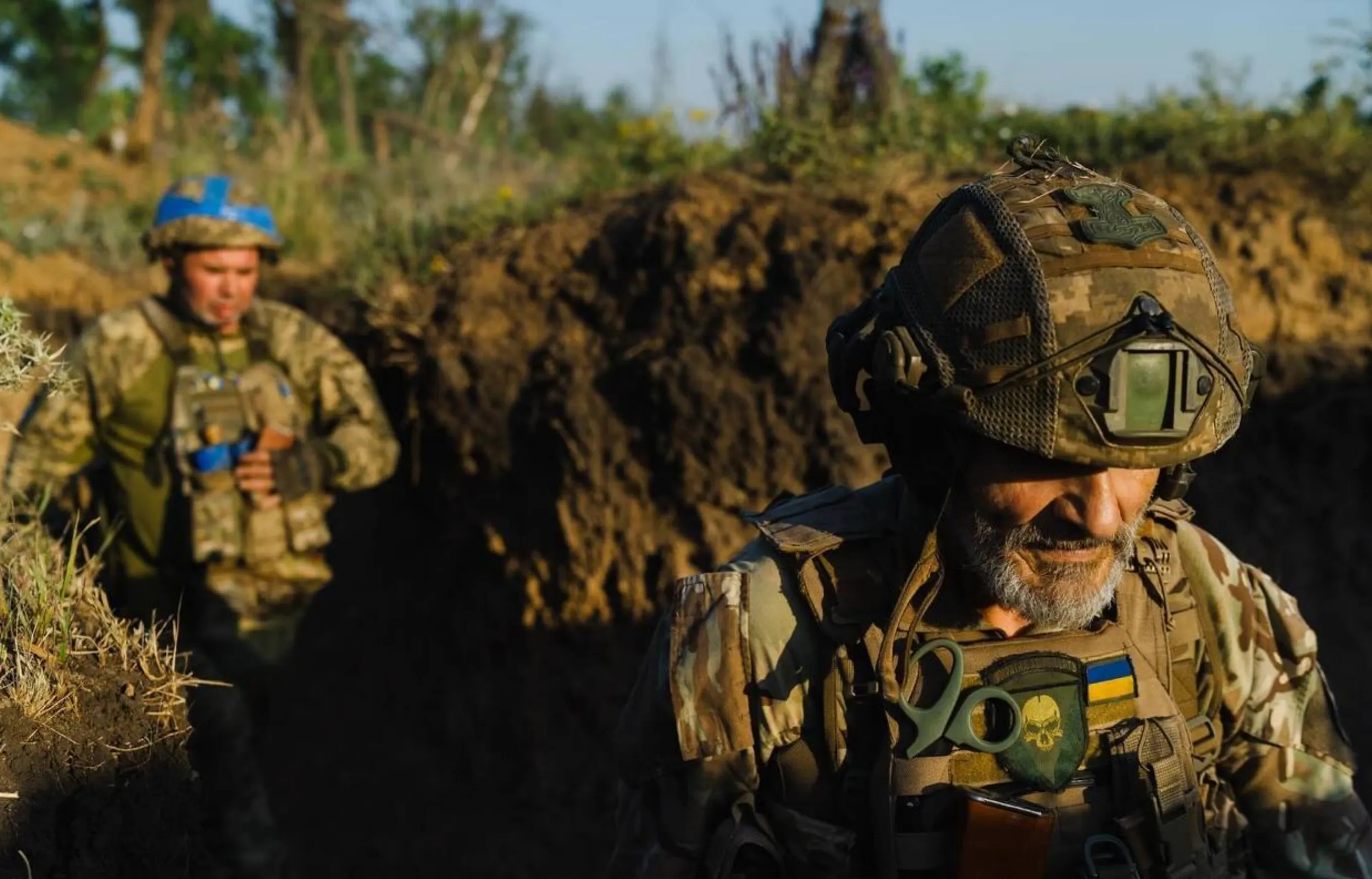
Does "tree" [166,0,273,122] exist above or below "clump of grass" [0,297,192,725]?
above

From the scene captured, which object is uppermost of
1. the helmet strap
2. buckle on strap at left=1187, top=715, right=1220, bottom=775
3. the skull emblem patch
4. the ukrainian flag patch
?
the helmet strap

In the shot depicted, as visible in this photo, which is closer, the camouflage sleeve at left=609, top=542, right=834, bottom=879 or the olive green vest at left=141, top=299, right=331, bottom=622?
the camouflage sleeve at left=609, top=542, right=834, bottom=879

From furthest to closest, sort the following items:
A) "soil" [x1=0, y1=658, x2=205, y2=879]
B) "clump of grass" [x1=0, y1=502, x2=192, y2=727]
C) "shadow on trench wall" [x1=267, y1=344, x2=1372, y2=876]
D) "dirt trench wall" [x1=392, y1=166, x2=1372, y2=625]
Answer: "dirt trench wall" [x1=392, y1=166, x2=1372, y2=625] → "shadow on trench wall" [x1=267, y1=344, x2=1372, y2=876] → "clump of grass" [x1=0, y1=502, x2=192, y2=727] → "soil" [x1=0, y1=658, x2=205, y2=879]

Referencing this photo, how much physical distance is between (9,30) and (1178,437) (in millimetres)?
21739

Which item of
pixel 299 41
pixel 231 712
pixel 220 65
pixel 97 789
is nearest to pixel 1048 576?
pixel 97 789

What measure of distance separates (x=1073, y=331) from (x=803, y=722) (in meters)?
0.78

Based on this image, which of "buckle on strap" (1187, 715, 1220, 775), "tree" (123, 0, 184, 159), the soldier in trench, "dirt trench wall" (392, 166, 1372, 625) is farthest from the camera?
"tree" (123, 0, 184, 159)

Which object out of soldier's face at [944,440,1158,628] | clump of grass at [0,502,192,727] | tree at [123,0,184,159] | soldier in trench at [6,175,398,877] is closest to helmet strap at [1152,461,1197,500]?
soldier's face at [944,440,1158,628]

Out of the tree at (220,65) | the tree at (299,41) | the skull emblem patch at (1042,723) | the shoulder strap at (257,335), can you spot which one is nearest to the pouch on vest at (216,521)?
the shoulder strap at (257,335)

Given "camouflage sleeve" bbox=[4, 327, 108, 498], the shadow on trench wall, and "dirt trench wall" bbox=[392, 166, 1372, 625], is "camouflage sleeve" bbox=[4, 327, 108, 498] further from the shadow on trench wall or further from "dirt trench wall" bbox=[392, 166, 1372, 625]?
the shadow on trench wall

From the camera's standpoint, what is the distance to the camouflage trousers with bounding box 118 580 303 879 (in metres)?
4.84

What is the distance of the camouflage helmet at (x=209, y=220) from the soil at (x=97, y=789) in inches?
109

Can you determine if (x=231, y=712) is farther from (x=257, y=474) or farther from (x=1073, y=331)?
(x=1073, y=331)

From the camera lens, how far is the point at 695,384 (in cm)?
578
